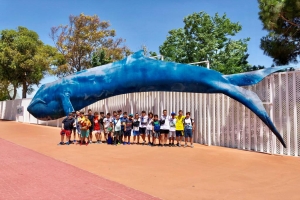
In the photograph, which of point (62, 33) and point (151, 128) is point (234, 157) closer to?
point (151, 128)

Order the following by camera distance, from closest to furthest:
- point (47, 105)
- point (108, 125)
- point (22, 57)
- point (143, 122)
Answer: point (143, 122)
point (108, 125)
point (47, 105)
point (22, 57)

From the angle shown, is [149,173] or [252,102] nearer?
[149,173]

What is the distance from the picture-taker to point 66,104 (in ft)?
45.8

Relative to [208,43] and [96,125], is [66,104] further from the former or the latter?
[208,43]

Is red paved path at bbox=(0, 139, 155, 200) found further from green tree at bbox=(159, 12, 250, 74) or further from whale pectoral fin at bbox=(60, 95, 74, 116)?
green tree at bbox=(159, 12, 250, 74)

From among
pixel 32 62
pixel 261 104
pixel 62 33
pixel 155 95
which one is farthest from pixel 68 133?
pixel 62 33

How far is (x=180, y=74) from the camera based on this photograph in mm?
11547

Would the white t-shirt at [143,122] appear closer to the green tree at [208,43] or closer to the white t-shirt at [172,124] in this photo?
the white t-shirt at [172,124]

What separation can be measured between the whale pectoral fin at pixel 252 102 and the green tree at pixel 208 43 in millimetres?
17128

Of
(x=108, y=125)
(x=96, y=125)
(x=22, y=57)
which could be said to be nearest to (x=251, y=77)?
(x=108, y=125)

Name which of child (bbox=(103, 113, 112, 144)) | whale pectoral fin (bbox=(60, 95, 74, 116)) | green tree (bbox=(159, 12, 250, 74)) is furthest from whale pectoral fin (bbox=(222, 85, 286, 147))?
green tree (bbox=(159, 12, 250, 74))

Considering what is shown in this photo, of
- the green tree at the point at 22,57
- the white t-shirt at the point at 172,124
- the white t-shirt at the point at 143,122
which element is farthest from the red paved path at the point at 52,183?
the green tree at the point at 22,57

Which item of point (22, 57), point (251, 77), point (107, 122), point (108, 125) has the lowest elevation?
point (108, 125)

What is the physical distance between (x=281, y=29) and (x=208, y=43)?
13.3 meters
